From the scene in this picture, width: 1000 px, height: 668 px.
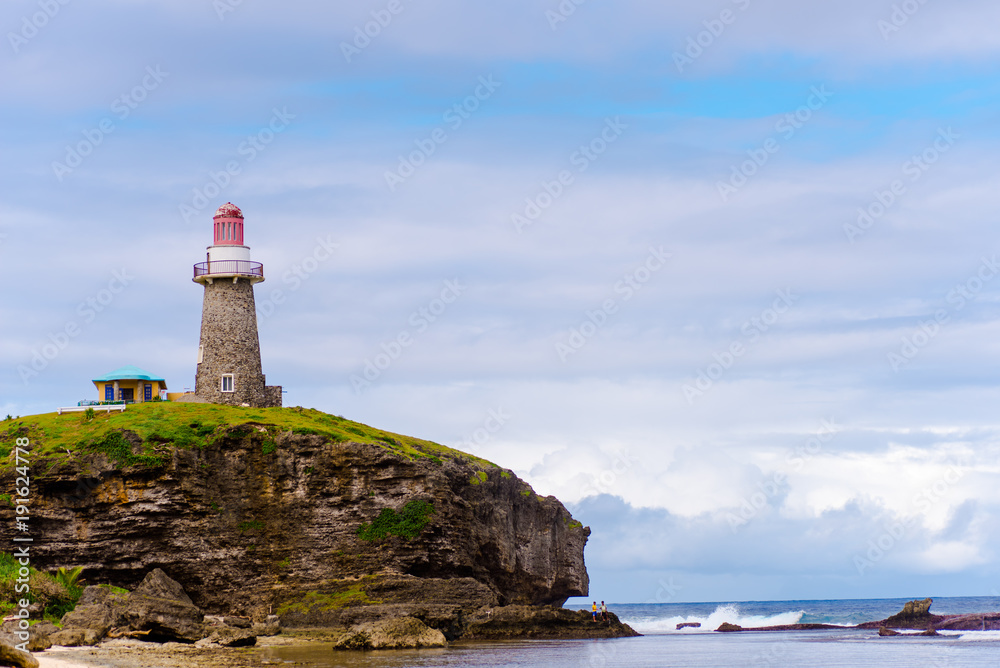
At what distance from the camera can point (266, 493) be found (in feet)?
191

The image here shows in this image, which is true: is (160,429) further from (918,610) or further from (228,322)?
(918,610)

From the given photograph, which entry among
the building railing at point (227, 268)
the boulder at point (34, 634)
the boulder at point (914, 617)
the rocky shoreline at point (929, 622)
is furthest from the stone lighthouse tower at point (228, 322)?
the boulder at point (914, 617)

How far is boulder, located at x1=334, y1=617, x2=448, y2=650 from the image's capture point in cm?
4756

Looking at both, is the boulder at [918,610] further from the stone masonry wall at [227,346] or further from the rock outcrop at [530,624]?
the stone masonry wall at [227,346]

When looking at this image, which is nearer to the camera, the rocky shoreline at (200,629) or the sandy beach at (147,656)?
the sandy beach at (147,656)

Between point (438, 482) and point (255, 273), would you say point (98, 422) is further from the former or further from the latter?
point (438, 482)

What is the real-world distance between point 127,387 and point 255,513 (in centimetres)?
1389

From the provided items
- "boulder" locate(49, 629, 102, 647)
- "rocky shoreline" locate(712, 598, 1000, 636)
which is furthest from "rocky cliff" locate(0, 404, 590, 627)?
"rocky shoreline" locate(712, 598, 1000, 636)

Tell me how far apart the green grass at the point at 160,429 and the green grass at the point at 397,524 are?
3013mm

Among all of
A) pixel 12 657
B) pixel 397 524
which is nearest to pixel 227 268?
pixel 397 524

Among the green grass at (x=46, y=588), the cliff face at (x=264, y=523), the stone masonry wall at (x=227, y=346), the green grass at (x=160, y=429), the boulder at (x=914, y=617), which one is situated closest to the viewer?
the green grass at (x=46, y=588)

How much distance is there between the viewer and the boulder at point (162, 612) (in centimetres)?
4600

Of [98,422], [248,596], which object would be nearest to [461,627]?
[248,596]

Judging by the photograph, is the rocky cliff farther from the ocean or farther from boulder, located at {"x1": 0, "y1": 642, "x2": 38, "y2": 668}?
boulder, located at {"x1": 0, "y1": 642, "x2": 38, "y2": 668}
